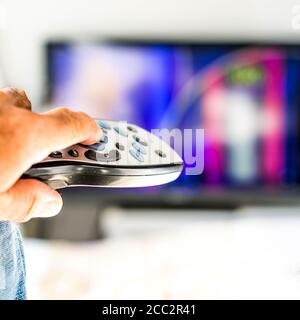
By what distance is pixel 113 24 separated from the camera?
1.08 metres

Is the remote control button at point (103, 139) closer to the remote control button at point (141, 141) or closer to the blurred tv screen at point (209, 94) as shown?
the remote control button at point (141, 141)

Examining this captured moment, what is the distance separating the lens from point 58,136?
1.13ft

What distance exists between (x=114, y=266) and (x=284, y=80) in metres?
0.47

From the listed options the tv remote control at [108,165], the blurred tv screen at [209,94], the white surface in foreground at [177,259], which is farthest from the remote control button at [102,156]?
the blurred tv screen at [209,94]

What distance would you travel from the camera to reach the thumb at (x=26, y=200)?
0.34 meters

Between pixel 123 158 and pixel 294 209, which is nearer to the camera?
pixel 123 158

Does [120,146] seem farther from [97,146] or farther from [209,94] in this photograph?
[209,94]

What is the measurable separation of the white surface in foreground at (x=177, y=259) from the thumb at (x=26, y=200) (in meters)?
0.15

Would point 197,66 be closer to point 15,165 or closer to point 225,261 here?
point 225,261

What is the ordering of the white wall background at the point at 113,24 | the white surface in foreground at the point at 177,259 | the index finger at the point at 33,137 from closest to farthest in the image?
the index finger at the point at 33,137 → the white surface in foreground at the point at 177,259 → the white wall background at the point at 113,24

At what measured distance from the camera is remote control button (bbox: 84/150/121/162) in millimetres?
377

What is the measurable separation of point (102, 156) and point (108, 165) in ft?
0.03

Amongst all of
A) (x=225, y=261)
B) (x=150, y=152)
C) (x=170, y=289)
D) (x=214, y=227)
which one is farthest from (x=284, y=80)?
(x=150, y=152)

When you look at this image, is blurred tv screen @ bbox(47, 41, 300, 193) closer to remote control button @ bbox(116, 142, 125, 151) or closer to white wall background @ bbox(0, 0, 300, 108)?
white wall background @ bbox(0, 0, 300, 108)
